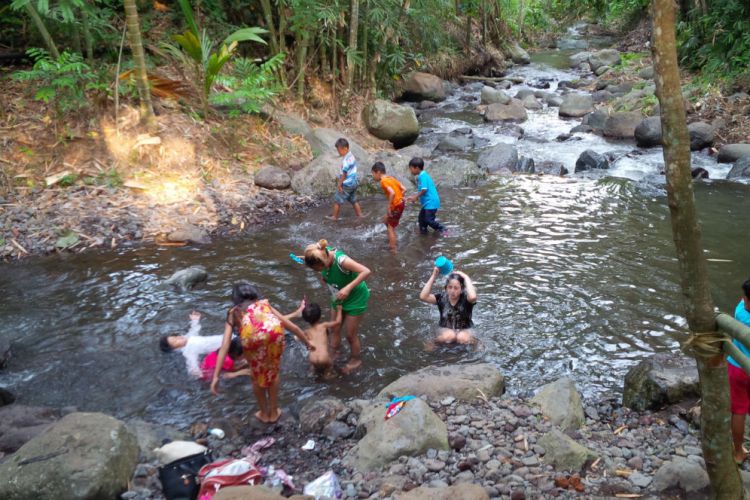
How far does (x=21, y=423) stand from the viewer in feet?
15.0

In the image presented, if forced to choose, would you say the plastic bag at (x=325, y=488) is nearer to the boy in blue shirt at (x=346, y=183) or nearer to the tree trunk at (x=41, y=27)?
the boy in blue shirt at (x=346, y=183)

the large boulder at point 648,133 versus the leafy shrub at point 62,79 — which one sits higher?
the leafy shrub at point 62,79

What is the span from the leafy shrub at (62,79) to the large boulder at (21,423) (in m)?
6.03

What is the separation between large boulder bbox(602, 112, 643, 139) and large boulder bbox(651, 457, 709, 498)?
1339cm

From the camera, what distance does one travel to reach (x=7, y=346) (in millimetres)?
5742

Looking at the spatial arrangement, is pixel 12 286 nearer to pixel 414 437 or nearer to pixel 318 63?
pixel 414 437

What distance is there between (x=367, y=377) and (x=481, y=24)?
24069mm

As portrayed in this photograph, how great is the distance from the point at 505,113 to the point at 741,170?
300 inches

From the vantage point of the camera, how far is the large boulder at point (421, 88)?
64.7 ft

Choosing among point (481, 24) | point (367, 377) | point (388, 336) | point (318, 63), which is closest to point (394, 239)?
point (388, 336)

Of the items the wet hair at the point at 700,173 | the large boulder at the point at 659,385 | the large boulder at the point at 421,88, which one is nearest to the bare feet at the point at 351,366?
the large boulder at the point at 659,385

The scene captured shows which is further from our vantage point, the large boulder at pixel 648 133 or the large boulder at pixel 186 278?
the large boulder at pixel 648 133

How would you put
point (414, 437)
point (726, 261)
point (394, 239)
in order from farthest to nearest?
point (394, 239) < point (726, 261) < point (414, 437)

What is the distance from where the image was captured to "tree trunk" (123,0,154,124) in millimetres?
9027
